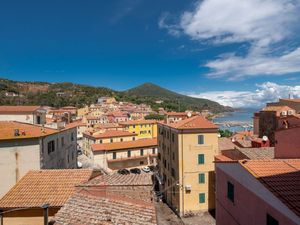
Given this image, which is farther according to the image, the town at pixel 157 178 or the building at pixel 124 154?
the building at pixel 124 154

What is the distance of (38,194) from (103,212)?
6090 millimetres

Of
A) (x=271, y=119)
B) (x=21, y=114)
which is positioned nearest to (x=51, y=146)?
(x=21, y=114)

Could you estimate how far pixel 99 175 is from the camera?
59.7 ft

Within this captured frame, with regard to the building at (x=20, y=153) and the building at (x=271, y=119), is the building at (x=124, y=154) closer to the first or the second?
the building at (x=271, y=119)

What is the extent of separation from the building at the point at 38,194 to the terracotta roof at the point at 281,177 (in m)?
9.39

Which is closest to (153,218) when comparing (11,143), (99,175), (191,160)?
(99,175)

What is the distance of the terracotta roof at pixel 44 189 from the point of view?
47.7 feet

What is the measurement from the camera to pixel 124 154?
180 feet

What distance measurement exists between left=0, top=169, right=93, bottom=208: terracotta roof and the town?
0.18 ft

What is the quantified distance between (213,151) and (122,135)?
32102mm

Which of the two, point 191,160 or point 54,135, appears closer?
point 54,135

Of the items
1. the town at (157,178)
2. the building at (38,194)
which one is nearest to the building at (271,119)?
the town at (157,178)

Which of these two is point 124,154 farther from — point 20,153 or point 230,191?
point 230,191

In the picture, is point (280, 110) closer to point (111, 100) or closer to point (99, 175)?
point (99, 175)
